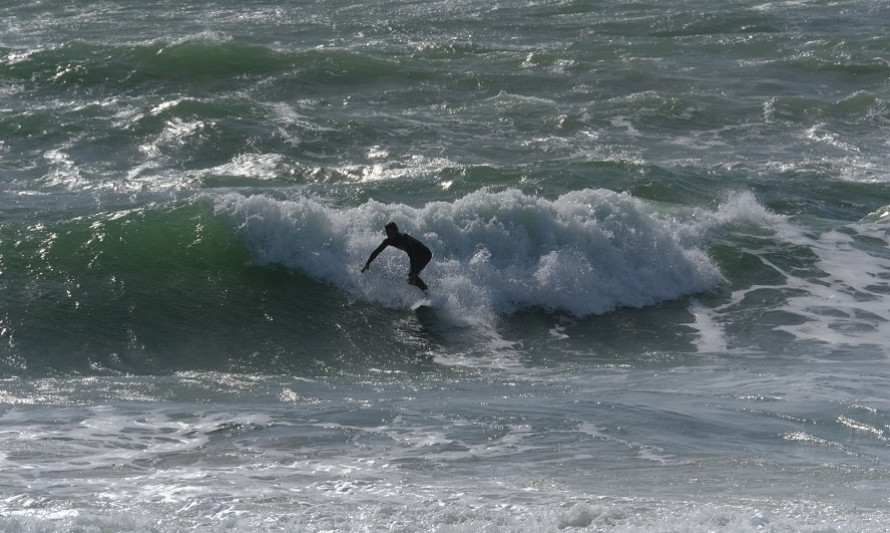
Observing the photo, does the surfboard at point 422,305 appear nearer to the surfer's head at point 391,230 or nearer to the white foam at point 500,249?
the white foam at point 500,249

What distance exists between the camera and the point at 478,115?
70.7ft

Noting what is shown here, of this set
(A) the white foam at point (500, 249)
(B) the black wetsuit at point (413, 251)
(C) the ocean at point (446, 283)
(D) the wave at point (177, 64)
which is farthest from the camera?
(D) the wave at point (177, 64)

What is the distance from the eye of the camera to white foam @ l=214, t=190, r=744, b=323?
13508mm

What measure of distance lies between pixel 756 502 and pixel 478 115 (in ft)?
49.3

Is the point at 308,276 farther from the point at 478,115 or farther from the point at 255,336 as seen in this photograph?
the point at 478,115

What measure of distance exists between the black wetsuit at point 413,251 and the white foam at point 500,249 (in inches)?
17.9

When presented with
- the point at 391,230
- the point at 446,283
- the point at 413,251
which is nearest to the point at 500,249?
the point at 446,283

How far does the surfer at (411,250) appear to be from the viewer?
1266 cm

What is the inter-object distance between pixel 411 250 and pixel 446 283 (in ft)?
2.53

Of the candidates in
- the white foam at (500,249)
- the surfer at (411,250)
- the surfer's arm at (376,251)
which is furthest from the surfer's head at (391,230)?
the white foam at (500,249)

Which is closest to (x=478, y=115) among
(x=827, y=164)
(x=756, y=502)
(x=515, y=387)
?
(x=827, y=164)

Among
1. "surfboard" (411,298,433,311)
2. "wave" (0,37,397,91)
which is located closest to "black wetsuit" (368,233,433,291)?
"surfboard" (411,298,433,311)

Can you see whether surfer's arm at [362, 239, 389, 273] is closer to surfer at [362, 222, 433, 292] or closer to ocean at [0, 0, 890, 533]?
surfer at [362, 222, 433, 292]

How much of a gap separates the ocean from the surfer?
1.34 ft
